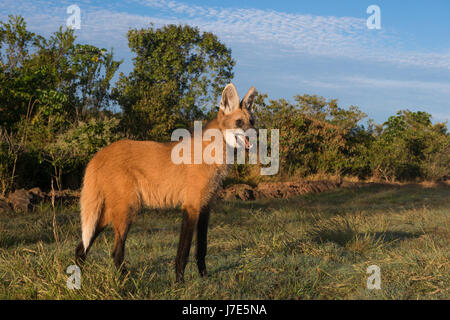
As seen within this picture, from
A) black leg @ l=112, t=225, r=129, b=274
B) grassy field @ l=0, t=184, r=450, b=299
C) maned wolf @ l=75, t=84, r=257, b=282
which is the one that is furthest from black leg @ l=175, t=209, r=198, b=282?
black leg @ l=112, t=225, r=129, b=274

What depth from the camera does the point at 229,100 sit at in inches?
133

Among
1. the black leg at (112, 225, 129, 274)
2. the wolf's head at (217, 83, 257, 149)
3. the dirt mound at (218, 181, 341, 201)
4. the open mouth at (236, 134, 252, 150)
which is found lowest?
the dirt mound at (218, 181, 341, 201)

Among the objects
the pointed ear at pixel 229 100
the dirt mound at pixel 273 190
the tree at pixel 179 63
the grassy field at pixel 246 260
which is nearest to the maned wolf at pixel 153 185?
the pointed ear at pixel 229 100

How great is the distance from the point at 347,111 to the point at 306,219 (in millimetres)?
12093

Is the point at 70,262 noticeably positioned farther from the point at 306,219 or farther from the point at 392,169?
the point at 392,169

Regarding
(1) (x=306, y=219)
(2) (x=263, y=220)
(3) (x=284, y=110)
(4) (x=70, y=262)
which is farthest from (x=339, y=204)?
(4) (x=70, y=262)

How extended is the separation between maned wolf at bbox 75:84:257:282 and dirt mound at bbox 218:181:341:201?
5.87 metres

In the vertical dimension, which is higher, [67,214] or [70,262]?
[70,262]

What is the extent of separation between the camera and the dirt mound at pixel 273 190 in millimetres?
9477

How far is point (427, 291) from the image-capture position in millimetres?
3271

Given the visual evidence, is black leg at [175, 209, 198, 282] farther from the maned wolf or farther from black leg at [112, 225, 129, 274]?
black leg at [112, 225, 129, 274]

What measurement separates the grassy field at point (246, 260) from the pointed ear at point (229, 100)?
4.69 feet

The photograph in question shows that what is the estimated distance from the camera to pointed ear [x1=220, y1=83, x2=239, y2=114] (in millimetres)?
3348

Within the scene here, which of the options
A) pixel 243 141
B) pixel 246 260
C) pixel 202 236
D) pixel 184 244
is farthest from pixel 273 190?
pixel 184 244
